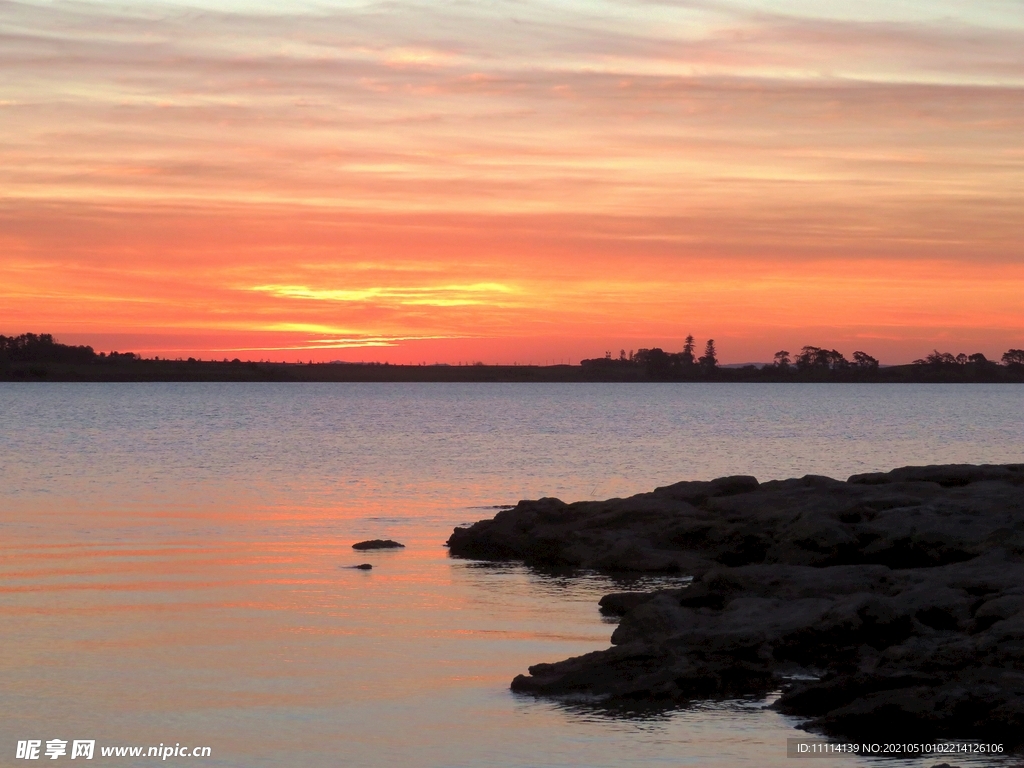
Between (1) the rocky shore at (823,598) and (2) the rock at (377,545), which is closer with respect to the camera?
(1) the rocky shore at (823,598)

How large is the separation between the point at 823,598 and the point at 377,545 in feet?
39.9

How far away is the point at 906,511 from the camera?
21.3 metres

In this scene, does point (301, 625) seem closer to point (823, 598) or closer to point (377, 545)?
point (823, 598)

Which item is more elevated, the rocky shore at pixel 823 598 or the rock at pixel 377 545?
the rocky shore at pixel 823 598

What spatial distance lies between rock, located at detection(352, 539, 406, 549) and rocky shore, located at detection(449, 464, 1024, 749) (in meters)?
1.24

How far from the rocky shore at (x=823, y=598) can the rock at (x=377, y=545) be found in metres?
1.24

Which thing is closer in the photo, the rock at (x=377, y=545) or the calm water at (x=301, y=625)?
the calm water at (x=301, y=625)

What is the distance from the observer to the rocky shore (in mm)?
12234

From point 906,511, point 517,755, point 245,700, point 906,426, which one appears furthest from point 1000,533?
point 906,426

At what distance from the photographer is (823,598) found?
623 inches

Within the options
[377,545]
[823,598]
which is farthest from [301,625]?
[377,545]

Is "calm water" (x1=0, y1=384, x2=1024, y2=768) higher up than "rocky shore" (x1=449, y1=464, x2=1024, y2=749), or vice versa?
"rocky shore" (x1=449, y1=464, x2=1024, y2=749)

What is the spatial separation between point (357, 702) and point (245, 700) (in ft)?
4.12

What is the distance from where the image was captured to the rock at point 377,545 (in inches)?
1007
